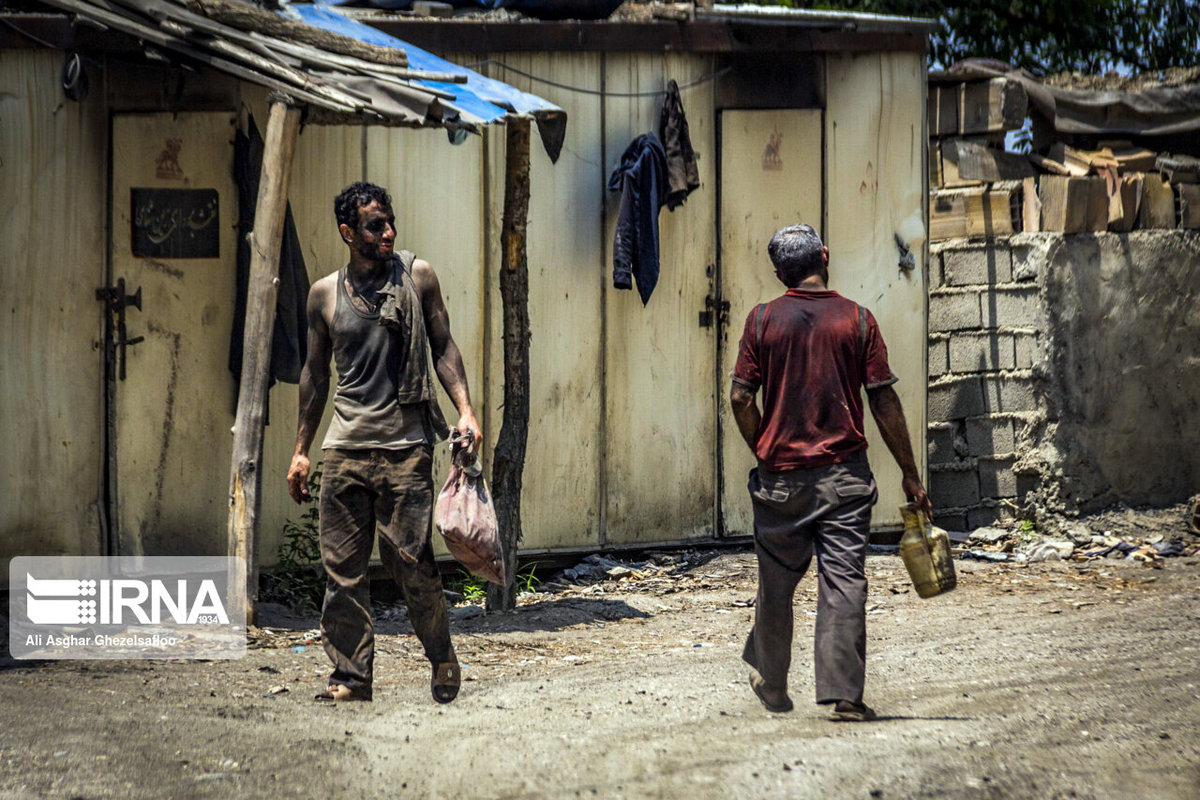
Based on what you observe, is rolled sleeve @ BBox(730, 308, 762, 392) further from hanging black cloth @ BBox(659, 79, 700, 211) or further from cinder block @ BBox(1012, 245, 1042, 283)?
cinder block @ BBox(1012, 245, 1042, 283)

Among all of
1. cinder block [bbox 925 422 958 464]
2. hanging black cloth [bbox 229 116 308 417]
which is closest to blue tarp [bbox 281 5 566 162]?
hanging black cloth [bbox 229 116 308 417]

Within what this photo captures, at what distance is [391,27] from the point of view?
8.10m

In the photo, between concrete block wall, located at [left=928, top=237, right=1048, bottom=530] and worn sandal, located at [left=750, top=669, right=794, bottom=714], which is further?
concrete block wall, located at [left=928, top=237, right=1048, bottom=530]

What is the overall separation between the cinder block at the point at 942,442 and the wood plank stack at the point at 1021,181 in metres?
1.34

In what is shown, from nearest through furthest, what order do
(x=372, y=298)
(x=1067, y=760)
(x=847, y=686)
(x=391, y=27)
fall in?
(x=1067, y=760) < (x=847, y=686) < (x=372, y=298) < (x=391, y=27)

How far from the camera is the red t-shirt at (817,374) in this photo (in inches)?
190

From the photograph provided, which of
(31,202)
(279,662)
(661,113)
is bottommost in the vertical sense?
(279,662)

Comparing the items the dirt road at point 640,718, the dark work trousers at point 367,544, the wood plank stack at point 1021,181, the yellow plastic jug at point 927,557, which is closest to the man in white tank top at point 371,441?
the dark work trousers at point 367,544

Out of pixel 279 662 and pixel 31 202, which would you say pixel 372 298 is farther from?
pixel 31 202

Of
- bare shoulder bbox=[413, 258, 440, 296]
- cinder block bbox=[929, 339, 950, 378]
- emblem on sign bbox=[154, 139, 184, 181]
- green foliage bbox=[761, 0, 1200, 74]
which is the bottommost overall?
cinder block bbox=[929, 339, 950, 378]

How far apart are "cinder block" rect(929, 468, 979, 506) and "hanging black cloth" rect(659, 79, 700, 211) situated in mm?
2785

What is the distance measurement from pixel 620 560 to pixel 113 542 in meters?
3.01

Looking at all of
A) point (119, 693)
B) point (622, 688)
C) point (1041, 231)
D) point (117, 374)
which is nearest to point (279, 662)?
point (119, 693)

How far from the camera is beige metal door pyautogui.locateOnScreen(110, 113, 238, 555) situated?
759cm
